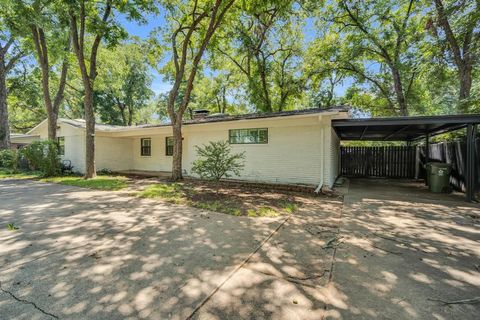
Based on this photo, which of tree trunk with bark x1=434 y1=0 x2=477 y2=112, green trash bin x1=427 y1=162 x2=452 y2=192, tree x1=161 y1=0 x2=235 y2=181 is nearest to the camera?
green trash bin x1=427 y1=162 x2=452 y2=192

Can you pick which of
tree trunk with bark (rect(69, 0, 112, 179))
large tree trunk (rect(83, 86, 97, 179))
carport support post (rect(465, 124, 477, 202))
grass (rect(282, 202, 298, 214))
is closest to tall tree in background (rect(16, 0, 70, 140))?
tree trunk with bark (rect(69, 0, 112, 179))

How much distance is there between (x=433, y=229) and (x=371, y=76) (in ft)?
52.6

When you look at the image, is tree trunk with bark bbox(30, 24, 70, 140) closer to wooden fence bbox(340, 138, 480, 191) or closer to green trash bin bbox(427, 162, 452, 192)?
wooden fence bbox(340, 138, 480, 191)

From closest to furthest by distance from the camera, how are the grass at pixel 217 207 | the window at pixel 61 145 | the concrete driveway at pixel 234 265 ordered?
the concrete driveway at pixel 234 265, the grass at pixel 217 207, the window at pixel 61 145

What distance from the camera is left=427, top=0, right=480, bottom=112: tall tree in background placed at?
6.95 m

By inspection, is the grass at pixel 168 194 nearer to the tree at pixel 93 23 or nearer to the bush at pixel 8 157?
the tree at pixel 93 23

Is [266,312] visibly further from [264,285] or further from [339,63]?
[339,63]

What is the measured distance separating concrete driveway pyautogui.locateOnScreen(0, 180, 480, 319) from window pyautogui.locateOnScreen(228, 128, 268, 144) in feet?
16.6

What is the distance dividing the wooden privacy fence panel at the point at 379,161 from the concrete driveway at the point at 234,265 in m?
8.71

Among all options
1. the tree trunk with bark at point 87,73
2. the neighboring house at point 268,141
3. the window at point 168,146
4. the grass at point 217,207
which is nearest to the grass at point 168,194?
the grass at point 217,207

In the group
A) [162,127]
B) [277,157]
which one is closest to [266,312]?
[277,157]

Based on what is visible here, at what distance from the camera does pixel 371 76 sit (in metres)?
17.0

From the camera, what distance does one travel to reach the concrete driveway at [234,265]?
2.08 metres

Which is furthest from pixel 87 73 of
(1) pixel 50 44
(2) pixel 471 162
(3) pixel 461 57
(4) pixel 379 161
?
(3) pixel 461 57
